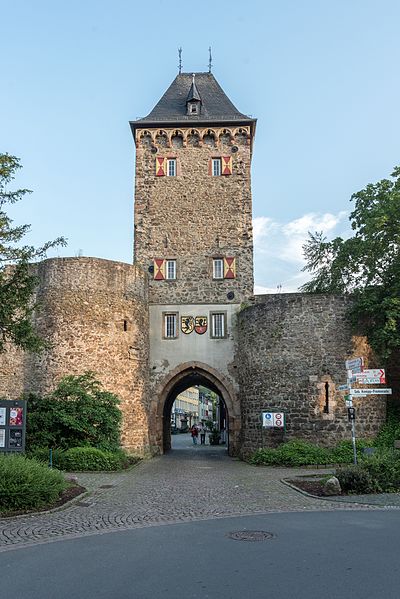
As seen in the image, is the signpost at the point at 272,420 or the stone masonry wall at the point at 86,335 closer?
the signpost at the point at 272,420

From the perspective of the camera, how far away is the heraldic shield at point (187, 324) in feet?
84.9

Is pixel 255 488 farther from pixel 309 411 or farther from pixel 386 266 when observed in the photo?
pixel 386 266

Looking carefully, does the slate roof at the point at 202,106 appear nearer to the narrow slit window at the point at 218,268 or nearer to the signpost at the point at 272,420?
the narrow slit window at the point at 218,268

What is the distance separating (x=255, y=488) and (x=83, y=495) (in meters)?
4.00

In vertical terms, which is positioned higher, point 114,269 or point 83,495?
point 114,269

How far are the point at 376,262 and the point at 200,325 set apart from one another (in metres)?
7.94

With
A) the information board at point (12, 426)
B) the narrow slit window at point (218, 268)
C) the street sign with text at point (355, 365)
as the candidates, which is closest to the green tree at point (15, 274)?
the information board at point (12, 426)

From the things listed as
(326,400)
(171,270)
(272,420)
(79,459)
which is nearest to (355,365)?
(272,420)

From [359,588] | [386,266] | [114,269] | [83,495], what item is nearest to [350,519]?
[359,588]

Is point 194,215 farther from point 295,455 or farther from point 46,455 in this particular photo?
point 46,455

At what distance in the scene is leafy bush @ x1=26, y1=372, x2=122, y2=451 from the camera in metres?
19.0

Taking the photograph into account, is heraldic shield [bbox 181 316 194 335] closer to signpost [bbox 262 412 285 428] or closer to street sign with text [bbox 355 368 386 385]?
signpost [bbox 262 412 285 428]

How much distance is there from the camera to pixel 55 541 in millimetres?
7891

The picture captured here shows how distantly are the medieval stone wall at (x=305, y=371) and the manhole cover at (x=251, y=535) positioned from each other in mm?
12944
